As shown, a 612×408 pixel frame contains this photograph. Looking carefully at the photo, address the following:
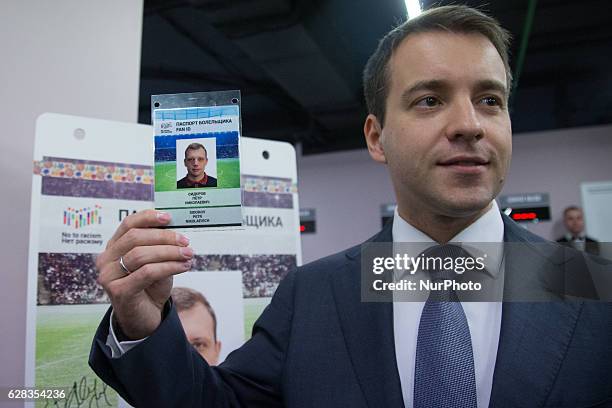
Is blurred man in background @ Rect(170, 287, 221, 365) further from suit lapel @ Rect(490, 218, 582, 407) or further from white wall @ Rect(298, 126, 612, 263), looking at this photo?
white wall @ Rect(298, 126, 612, 263)

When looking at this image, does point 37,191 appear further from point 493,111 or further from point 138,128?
point 493,111

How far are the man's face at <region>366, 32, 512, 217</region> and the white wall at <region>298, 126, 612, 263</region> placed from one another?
6208 millimetres

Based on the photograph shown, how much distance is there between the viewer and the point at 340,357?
3.49 feet

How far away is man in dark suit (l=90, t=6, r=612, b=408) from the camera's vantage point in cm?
90

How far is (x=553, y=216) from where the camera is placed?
680cm

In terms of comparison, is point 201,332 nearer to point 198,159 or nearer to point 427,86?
point 198,159

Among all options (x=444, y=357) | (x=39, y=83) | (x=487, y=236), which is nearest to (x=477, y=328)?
(x=444, y=357)

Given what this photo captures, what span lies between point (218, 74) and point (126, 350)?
5.01 meters

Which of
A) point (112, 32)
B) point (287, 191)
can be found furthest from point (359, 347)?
point (112, 32)

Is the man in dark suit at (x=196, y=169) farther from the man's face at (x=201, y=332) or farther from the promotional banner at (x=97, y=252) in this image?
the man's face at (x=201, y=332)

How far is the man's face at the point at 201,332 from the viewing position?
5.32ft

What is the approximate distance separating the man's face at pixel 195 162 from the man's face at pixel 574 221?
638 centimetres

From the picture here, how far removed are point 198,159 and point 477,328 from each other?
624mm

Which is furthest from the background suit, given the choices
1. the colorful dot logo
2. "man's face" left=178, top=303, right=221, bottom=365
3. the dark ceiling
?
the dark ceiling
